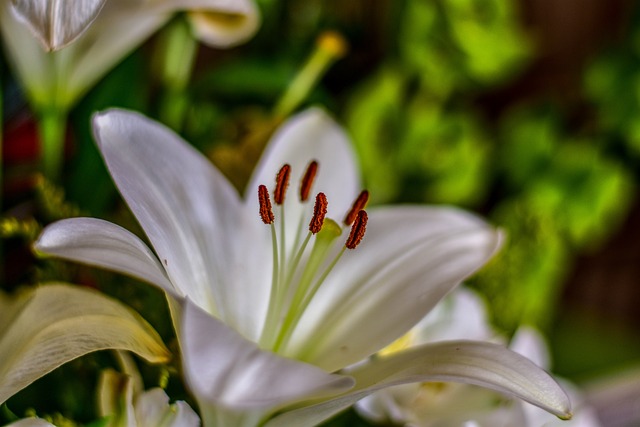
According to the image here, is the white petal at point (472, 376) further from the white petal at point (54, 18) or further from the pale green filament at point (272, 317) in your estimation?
the white petal at point (54, 18)

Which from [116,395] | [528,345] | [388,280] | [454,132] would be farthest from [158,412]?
[454,132]

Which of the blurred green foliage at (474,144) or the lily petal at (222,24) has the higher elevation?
the lily petal at (222,24)

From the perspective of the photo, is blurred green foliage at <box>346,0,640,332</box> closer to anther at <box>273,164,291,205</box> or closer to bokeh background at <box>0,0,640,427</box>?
bokeh background at <box>0,0,640,427</box>

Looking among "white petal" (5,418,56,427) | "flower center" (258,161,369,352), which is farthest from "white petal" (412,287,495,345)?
"white petal" (5,418,56,427)

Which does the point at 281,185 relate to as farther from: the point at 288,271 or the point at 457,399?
the point at 457,399

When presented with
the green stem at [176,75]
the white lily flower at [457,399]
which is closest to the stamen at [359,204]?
the white lily flower at [457,399]
